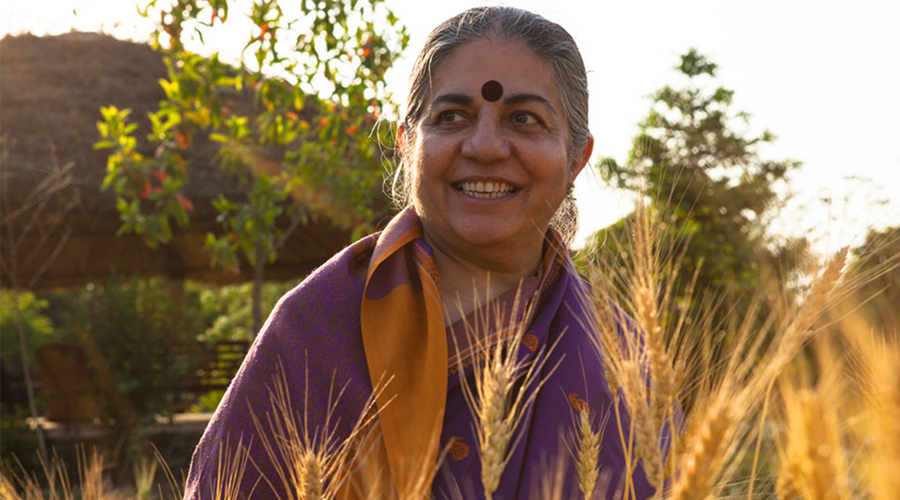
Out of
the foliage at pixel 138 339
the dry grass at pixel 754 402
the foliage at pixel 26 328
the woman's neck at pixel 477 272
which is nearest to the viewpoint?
the dry grass at pixel 754 402

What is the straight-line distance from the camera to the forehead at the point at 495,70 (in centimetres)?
178

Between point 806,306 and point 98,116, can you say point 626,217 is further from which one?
point 98,116

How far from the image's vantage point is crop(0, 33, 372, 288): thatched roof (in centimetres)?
906

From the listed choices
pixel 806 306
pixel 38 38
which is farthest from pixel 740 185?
pixel 38 38

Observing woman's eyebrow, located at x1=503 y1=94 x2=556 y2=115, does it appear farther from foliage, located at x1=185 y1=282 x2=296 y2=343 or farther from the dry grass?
foliage, located at x1=185 y1=282 x2=296 y2=343

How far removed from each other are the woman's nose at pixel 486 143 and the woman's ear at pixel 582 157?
296 mm

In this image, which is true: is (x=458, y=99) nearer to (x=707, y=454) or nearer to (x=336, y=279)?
(x=336, y=279)

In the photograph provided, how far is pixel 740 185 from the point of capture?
706 cm

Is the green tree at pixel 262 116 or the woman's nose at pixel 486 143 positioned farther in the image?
the green tree at pixel 262 116

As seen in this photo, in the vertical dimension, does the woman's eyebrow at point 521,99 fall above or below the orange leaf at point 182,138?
below

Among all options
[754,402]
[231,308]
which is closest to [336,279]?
[754,402]

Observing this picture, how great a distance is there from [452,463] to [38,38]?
11.3 meters

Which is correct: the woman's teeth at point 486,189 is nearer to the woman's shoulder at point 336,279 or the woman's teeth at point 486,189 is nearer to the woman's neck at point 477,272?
the woman's neck at point 477,272

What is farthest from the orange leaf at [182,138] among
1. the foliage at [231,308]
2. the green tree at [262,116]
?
the foliage at [231,308]
